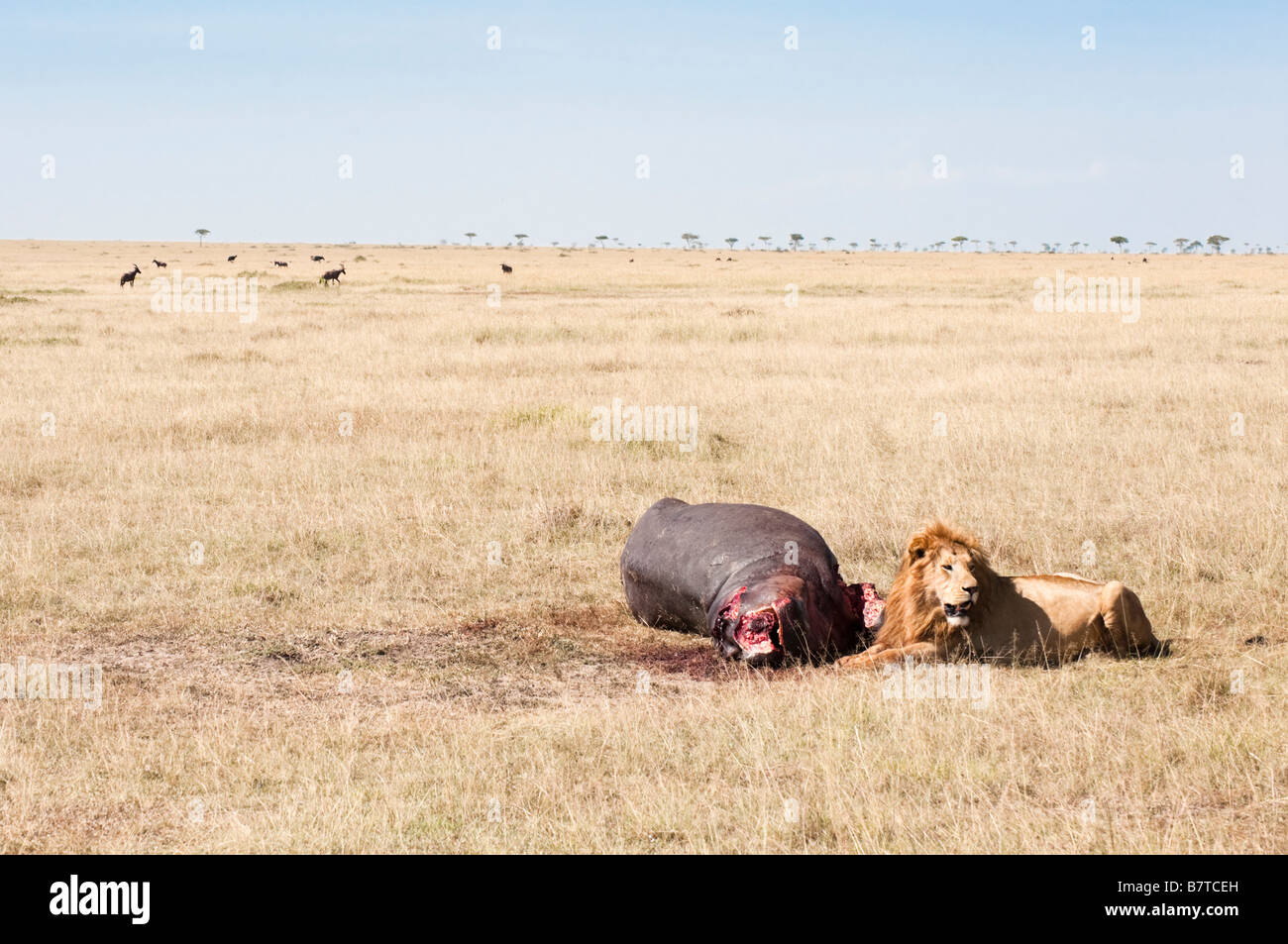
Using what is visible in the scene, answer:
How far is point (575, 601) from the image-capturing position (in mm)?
9320

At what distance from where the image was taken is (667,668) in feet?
25.5

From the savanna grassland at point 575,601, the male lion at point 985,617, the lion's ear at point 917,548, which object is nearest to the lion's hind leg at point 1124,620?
the male lion at point 985,617

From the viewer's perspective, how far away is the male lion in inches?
286

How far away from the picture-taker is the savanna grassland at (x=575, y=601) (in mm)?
5242

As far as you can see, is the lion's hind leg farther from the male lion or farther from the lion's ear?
the lion's ear

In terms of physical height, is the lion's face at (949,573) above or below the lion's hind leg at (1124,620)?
above

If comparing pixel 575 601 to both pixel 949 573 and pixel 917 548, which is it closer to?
pixel 917 548

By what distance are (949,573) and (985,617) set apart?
425 millimetres

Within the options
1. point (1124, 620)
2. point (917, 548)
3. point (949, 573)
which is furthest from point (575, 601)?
point (1124, 620)

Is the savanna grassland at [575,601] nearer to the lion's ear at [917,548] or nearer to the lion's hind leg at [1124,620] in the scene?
the lion's hind leg at [1124,620]

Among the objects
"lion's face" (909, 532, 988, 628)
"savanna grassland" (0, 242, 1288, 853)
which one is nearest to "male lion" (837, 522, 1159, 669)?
"lion's face" (909, 532, 988, 628)

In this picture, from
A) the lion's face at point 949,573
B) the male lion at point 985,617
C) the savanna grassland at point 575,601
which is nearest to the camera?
the savanna grassland at point 575,601

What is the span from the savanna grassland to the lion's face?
56 centimetres

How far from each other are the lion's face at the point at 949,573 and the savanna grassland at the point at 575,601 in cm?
56
